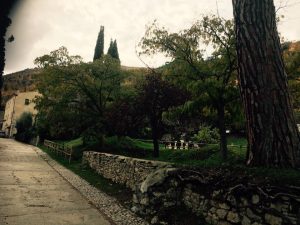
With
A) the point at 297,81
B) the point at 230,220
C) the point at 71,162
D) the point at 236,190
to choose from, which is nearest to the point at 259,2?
the point at 236,190

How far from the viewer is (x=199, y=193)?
7215mm

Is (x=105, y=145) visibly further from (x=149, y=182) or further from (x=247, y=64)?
(x=247, y=64)

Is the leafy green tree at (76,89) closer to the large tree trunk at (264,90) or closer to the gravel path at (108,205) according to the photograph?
the gravel path at (108,205)

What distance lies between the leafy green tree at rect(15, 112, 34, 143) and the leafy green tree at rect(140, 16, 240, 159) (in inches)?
1524

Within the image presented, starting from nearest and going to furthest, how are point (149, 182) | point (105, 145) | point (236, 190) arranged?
point (236, 190) < point (149, 182) < point (105, 145)

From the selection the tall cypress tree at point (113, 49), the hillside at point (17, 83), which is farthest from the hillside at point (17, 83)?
the tall cypress tree at point (113, 49)

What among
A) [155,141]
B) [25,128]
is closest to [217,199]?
[155,141]

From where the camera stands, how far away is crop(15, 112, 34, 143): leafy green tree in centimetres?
4839

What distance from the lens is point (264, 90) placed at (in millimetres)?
6738

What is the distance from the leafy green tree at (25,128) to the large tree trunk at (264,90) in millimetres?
45100

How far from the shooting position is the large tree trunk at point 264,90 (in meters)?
6.57

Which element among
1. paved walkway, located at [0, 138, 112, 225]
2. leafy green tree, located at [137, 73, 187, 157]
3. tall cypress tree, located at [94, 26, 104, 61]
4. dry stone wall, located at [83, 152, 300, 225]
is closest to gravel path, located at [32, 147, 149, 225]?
paved walkway, located at [0, 138, 112, 225]

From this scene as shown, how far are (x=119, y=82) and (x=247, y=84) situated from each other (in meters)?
19.1

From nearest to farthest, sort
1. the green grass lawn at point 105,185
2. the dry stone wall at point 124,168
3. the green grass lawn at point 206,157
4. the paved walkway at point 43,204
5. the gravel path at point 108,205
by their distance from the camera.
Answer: the green grass lawn at point 206,157 < the paved walkway at point 43,204 < the gravel path at point 108,205 < the dry stone wall at point 124,168 < the green grass lawn at point 105,185
